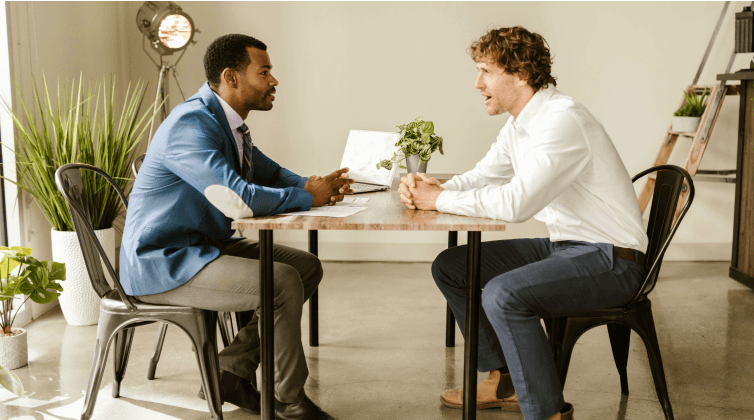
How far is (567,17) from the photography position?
4.43 metres

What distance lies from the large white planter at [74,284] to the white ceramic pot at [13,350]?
49 cm

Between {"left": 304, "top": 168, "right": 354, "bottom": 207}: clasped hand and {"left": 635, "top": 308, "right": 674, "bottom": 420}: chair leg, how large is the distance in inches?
38.2

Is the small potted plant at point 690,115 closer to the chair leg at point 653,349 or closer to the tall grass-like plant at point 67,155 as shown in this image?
the chair leg at point 653,349

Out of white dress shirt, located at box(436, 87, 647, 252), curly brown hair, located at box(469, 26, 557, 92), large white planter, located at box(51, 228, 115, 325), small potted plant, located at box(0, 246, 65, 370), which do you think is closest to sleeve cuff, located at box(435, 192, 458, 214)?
white dress shirt, located at box(436, 87, 647, 252)

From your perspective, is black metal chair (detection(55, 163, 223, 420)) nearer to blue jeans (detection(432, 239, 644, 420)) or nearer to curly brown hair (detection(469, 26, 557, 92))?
blue jeans (detection(432, 239, 644, 420))

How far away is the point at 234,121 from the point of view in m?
2.14

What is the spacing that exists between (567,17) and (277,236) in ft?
8.21

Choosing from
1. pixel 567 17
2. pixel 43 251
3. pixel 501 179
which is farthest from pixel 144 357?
pixel 567 17

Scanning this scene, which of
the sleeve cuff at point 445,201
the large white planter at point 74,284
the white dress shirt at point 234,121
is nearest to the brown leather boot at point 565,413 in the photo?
the sleeve cuff at point 445,201

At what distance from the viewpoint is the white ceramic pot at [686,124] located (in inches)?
162

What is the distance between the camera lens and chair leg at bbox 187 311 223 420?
1.94m

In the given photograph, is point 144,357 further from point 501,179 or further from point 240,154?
point 501,179

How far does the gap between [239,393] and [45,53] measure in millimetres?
2234

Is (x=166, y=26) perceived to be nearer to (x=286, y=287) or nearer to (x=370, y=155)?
(x=370, y=155)
